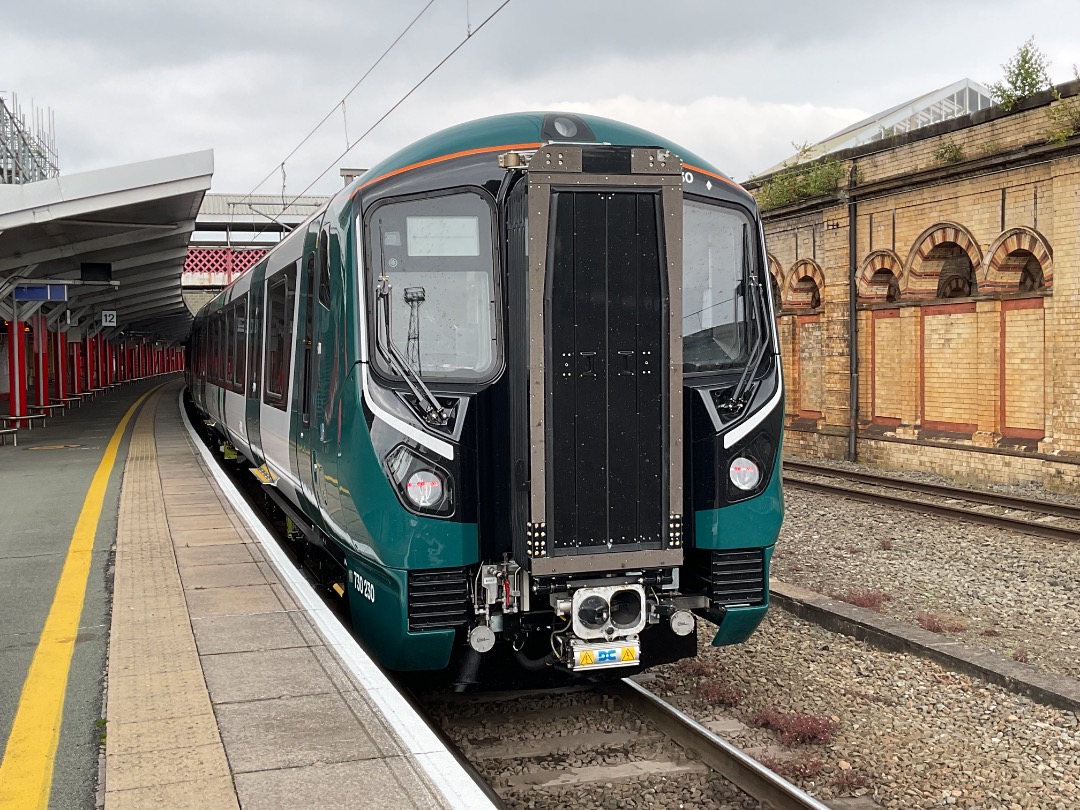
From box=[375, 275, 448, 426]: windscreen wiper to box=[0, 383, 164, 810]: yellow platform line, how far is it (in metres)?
2.05

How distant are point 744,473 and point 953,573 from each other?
4656mm

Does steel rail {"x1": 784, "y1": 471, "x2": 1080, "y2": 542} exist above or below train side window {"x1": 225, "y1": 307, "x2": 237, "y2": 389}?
below

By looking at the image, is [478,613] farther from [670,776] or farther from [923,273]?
[923,273]

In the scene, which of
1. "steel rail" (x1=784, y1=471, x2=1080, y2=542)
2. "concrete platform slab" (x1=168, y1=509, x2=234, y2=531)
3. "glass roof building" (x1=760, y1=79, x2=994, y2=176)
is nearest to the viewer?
"concrete platform slab" (x1=168, y1=509, x2=234, y2=531)

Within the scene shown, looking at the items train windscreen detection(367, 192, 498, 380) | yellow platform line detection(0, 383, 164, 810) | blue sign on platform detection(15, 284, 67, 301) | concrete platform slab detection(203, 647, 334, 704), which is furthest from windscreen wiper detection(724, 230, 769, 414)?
blue sign on platform detection(15, 284, 67, 301)

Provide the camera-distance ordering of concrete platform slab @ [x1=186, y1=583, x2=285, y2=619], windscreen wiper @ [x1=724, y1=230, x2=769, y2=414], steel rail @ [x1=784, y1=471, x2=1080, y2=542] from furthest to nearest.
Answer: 1. steel rail @ [x1=784, y1=471, x2=1080, y2=542]
2. concrete platform slab @ [x1=186, y1=583, x2=285, y2=619]
3. windscreen wiper @ [x1=724, y1=230, x2=769, y2=414]

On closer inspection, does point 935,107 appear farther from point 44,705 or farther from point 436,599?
point 44,705

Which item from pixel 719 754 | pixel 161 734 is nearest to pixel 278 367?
pixel 161 734

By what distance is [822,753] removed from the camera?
208 inches

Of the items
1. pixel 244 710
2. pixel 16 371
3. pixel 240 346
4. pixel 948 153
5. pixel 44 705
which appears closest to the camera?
pixel 244 710

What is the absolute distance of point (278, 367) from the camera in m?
8.05

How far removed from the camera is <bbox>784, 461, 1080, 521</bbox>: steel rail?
1180 centimetres

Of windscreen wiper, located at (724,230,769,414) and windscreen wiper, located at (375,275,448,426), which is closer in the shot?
windscreen wiper, located at (375,275,448,426)

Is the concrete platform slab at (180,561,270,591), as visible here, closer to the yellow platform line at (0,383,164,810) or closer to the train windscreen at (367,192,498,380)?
the yellow platform line at (0,383,164,810)
